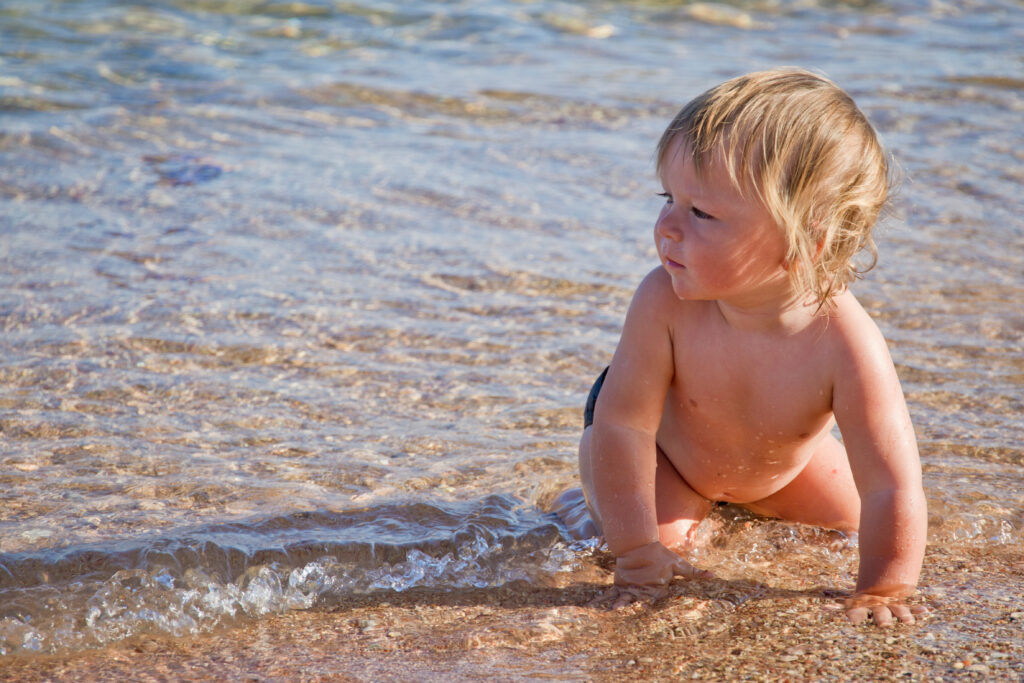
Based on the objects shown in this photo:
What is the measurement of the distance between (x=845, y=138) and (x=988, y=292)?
2.41 metres

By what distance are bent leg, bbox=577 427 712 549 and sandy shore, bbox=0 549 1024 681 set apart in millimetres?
229

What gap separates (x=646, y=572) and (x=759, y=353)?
584mm

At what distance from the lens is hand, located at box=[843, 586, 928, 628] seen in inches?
95.3

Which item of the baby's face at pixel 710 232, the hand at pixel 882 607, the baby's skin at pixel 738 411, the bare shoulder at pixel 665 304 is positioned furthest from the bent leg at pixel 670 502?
the baby's face at pixel 710 232

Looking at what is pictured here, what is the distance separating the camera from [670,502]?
2.92m

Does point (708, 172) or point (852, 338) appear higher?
point (708, 172)

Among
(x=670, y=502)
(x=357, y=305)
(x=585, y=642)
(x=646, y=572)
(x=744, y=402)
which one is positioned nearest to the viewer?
(x=585, y=642)

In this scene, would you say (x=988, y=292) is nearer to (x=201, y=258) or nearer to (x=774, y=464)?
(x=774, y=464)

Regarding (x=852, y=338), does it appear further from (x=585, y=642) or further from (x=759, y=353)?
(x=585, y=642)

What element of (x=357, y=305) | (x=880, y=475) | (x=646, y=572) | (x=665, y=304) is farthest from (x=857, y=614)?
(x=357, y=305)

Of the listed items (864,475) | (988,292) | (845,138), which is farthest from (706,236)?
(988,292)

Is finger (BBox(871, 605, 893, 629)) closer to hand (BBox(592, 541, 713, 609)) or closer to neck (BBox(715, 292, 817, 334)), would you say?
hand (BBox(592, 541, 713, 609))

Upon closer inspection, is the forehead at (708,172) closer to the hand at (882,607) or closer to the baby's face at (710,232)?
the baby's face at (710,232)

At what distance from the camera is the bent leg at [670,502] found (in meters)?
2.87
